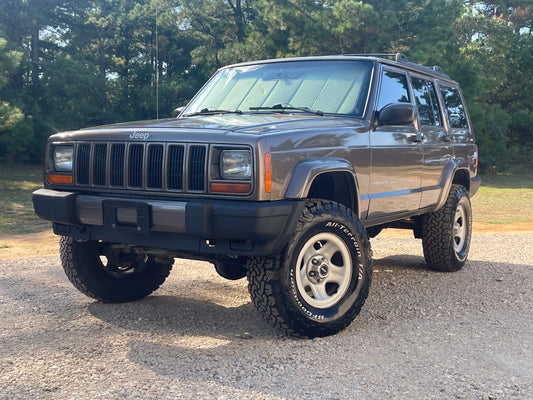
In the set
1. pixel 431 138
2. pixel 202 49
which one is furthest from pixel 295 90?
pixel 202 49

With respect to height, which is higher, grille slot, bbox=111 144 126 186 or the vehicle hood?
the vehicle hood

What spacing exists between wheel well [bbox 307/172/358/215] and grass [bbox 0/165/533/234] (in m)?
7.53

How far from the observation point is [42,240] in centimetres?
987

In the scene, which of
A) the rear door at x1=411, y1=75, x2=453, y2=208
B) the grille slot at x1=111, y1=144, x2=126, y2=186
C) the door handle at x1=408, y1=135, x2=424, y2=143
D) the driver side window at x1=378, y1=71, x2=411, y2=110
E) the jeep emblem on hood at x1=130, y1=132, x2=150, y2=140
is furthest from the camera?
the rear door at x1=411, y1=75, x2=453, y2=208

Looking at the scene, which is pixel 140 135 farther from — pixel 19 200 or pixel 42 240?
pixel 19 200

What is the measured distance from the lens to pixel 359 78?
5.28 meters

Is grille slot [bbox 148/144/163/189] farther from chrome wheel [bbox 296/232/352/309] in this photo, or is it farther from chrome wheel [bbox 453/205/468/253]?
chrome wheel [bbox 453/205/468/253]

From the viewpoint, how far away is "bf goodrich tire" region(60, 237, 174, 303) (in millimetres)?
4938

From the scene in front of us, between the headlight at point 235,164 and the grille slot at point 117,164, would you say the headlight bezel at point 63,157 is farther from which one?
the headlight at point 235,164

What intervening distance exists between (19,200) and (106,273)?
11527mm

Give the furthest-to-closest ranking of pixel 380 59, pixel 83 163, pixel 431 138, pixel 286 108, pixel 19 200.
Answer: pixel 19 200 → pixel 431 138 → pixel 380 59 → pixel 286 108 → pixel 83 163

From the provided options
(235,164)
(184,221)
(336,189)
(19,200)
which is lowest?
(19,200)

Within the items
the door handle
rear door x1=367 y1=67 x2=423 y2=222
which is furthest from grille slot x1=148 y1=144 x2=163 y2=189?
the door handle

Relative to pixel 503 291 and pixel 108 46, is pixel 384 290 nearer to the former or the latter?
pixel 503 291
